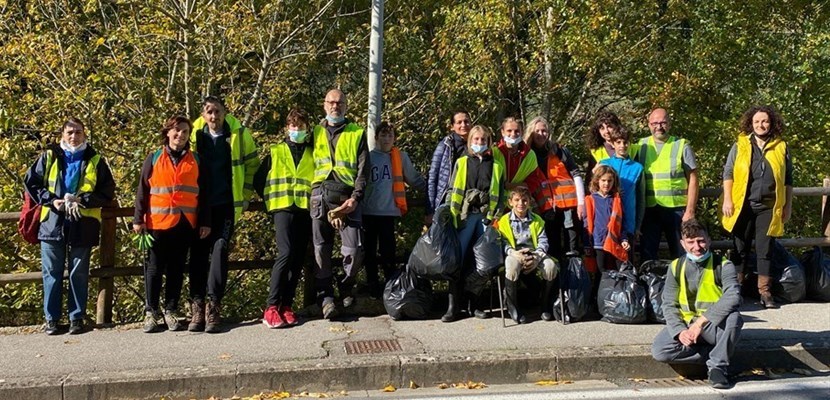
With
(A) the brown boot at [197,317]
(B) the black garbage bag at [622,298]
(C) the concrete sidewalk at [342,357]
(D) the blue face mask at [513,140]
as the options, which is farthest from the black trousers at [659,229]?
(A) the brown boot at [197,317]

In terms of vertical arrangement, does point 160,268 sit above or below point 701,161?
below

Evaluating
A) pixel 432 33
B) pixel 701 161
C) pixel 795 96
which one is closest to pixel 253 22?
pixel 432 33

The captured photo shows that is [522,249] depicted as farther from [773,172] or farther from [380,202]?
[773,172]

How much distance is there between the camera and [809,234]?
1220 cm

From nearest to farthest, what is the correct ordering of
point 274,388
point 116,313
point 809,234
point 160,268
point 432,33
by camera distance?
point 274,388, point 160,268, point 116,313, point 809,234, point 432,33

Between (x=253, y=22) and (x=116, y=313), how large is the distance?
4.92m

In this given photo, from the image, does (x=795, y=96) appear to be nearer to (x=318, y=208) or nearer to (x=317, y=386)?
(x=318, y=208)

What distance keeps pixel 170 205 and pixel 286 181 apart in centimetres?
98

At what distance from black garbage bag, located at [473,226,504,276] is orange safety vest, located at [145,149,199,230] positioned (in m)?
2.43

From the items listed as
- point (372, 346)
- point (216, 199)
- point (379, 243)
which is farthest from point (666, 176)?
point (216, 199)

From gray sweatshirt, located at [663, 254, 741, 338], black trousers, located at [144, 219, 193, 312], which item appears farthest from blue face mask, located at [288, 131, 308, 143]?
gray sweatshirt, located at [663, 254, 741, 338]

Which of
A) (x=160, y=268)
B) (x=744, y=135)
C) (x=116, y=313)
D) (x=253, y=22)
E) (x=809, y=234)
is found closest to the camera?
(x=160, y=268)

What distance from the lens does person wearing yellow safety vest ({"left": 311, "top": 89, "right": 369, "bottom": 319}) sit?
630 centimetres

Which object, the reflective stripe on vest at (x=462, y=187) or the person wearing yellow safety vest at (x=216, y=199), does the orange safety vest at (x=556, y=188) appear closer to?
the reflective stripe on vest at (x=462, y=187)
